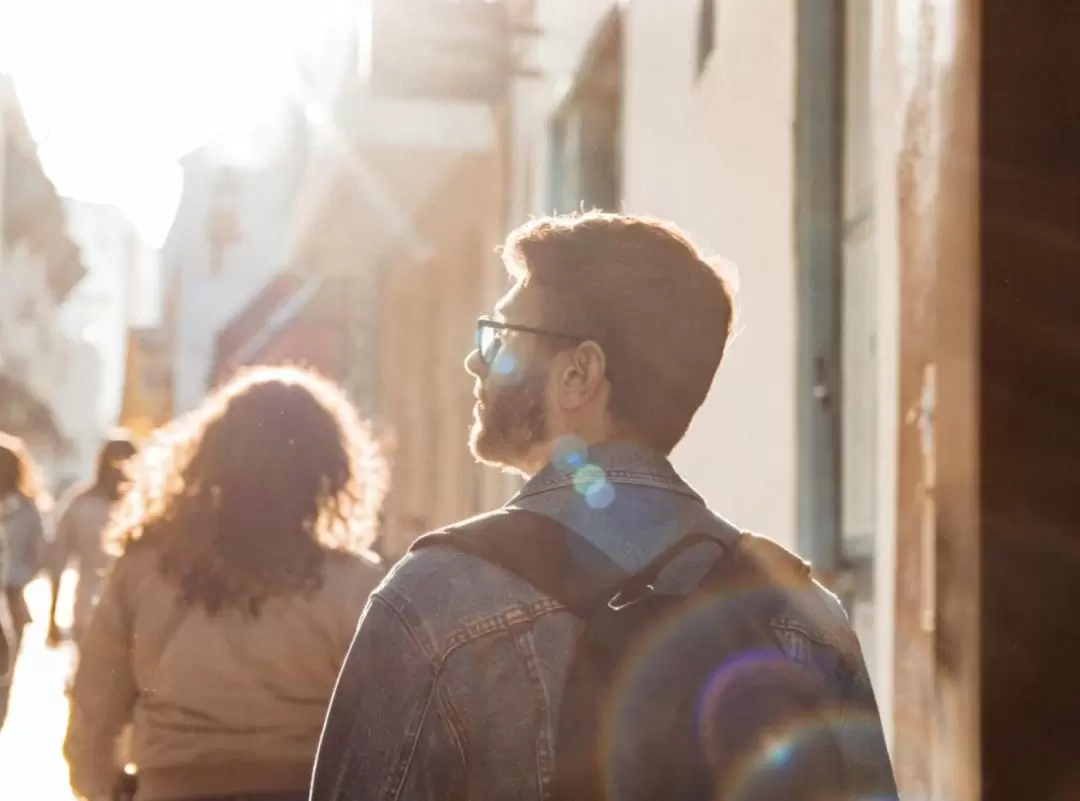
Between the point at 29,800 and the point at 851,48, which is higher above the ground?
the point at 851,48

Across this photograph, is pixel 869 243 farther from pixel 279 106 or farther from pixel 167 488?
pixel 279 106

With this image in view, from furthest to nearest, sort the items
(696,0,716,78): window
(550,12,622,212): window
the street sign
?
1. the street sign
2. (550,12,622,212): window
3. (696,0,716,78): window

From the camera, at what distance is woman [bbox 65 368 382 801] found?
368 centimetres

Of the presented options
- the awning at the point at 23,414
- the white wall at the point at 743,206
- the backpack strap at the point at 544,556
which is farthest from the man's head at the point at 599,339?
the awning at the point at 23,414

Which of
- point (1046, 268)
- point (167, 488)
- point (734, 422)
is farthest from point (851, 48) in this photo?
point (167, 488)

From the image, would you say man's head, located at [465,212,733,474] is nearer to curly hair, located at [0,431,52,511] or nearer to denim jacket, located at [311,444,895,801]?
denim jacket, located at [311,444,895,801]

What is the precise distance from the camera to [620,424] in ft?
6.83

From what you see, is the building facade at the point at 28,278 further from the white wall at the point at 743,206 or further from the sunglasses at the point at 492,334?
the sunglasses at the point at 492,334

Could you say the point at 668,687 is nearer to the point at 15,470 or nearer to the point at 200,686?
the point at 200,686

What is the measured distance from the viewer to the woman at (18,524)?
884cm

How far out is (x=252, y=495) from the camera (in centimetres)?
381

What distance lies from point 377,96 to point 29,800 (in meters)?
6.66

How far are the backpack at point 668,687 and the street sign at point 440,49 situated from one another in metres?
10.4

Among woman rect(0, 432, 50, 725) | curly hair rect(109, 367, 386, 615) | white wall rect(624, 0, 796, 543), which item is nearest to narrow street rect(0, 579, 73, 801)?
woman rect(0, 432, 50, 725)
